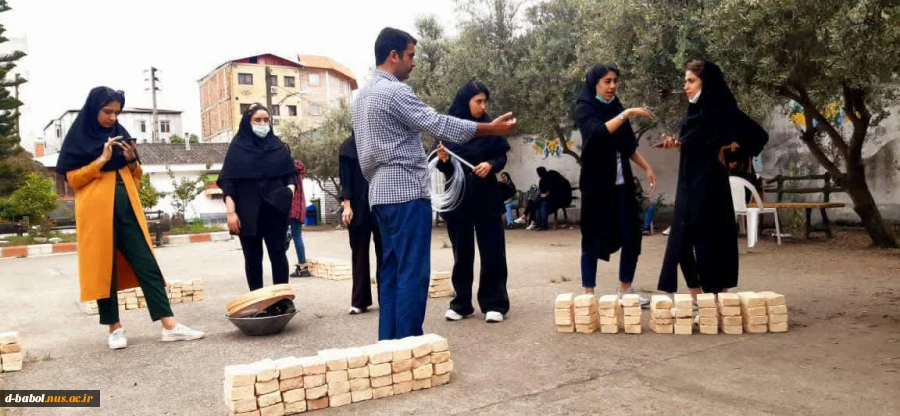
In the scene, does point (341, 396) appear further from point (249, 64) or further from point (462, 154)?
point (249, 64)

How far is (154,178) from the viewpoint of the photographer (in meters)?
42.0

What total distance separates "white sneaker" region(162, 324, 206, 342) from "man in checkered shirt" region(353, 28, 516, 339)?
199 cm

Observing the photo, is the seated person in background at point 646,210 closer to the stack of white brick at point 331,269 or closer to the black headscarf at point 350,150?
the stack of white brick at point 331,269

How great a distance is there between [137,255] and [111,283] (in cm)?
26

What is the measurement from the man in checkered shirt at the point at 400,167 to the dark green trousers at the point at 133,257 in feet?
6.97

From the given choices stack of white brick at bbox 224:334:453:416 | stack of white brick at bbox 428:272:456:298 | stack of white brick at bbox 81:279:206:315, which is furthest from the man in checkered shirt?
stack of white brick at bbox 81:279:206:315

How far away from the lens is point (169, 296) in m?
7.09

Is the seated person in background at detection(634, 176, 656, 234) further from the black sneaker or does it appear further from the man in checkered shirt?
the man in checkered shirt

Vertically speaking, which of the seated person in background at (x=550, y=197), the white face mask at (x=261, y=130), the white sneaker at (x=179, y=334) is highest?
the white face mask at (x=261, y=130)

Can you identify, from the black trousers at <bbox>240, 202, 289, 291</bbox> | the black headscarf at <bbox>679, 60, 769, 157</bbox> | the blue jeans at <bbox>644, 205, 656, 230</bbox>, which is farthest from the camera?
the blue jeans at <bbox>644, 205, 656, 230</bbox>

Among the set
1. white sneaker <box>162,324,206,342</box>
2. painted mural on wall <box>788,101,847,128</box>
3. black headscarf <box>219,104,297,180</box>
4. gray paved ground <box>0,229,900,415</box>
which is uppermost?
painted mural on wall <box>788,101,847,128</box>

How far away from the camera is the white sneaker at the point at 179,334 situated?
5098 millimetres

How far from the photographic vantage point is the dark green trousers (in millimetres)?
5000

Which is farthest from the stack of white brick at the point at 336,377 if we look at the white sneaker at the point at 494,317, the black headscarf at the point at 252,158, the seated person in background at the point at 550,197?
the seated person in background at the point at 550,197
